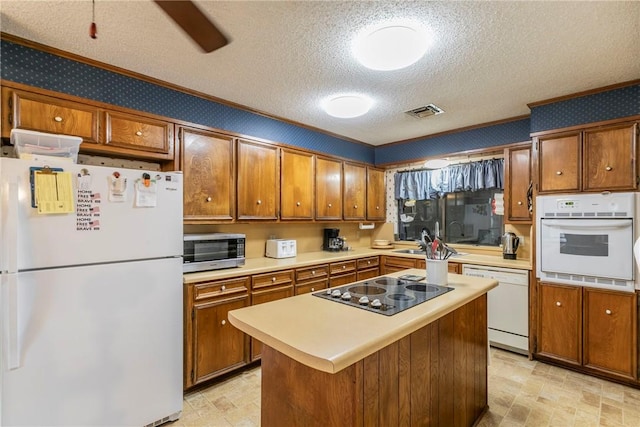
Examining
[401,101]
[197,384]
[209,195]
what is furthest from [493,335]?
[209,195]

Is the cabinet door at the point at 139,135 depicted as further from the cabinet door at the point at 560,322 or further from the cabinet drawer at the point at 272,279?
the cabinet door at the point at 560,322

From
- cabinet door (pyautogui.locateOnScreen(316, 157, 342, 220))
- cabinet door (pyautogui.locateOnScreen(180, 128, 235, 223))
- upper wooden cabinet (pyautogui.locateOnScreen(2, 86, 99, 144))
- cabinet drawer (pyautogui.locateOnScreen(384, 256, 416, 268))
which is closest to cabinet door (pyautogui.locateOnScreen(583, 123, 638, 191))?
cabinet drawer (pyautogui.locateOnScreen(384, 256, 416, 268))

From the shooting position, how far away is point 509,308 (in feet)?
10.5

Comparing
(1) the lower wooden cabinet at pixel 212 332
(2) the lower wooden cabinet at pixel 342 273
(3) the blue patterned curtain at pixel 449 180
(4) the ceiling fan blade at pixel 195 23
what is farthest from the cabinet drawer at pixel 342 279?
(4) the ceiling fan blade at pixel 195 23

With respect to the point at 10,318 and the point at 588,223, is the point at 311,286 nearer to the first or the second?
the point at 10,318

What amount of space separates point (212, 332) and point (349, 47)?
2.39 metres

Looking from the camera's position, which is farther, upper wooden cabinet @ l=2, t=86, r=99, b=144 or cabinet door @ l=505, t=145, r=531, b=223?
cabinet door @ l=505, t=145, r=531, b=223

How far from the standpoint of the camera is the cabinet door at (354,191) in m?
4.27

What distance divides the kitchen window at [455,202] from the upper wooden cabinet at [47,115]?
3.63 meters

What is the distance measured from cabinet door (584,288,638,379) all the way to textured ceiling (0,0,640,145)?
1.80 meters

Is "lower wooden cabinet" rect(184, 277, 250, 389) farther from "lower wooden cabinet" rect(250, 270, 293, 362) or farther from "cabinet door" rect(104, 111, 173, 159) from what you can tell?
"cabinet door" rect(104, 111, 173, 159)

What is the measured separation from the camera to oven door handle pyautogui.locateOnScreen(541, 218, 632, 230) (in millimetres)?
2545

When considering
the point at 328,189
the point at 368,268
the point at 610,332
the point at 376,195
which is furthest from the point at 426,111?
the point at 610,332

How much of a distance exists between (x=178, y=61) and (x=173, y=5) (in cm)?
134
